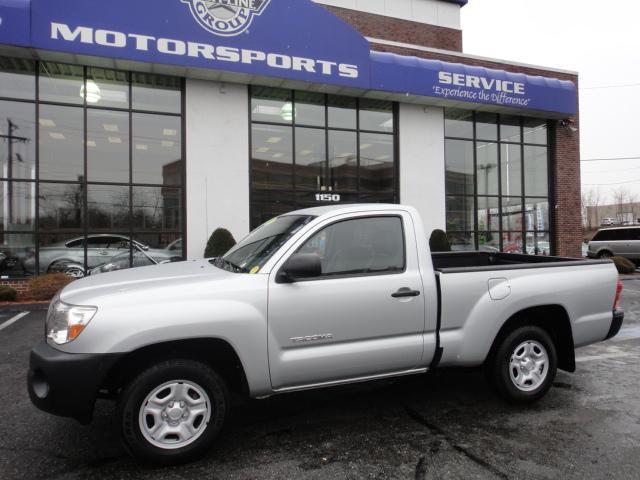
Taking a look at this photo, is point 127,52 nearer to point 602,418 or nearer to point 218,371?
point 218,371

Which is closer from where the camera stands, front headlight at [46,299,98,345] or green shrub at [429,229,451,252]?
front headlight at [46,299,98,345]

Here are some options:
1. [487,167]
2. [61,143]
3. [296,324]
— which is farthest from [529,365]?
[487,167]

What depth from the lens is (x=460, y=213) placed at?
15.1 metres

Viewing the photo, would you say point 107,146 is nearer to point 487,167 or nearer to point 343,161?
point 343,161

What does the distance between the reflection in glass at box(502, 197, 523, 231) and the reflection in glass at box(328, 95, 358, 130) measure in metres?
6.15

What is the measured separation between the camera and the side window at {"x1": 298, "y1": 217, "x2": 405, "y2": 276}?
140 inches

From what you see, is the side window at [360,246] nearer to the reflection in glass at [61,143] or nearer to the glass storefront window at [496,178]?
the reflection in glass at [61,143]

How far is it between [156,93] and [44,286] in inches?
217

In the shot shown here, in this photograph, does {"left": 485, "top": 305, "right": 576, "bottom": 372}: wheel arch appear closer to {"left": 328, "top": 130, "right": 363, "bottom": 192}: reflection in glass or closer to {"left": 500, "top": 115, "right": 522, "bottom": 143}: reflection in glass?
{"left": 328, "top": 130, "right": 363, "bottom": 192}: reflection in glass

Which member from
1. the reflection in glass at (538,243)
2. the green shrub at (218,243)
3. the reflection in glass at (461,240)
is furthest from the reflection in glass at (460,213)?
the green shrub at (218,243)

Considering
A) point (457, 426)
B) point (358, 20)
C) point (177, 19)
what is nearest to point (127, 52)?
point (177, 19)

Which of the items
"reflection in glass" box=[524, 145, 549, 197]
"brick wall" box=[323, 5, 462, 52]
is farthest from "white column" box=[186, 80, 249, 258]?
"brick wall" box=[323, 5, 462, 52]

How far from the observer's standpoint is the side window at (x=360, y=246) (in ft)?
11.7

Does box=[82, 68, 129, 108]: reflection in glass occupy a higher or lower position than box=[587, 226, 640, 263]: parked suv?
higher
